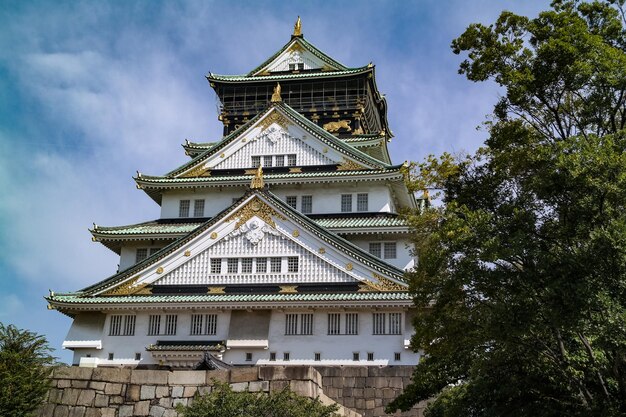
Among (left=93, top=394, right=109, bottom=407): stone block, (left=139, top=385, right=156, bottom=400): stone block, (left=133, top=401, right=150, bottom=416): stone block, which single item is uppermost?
(left=139, top=385, right=156, bottom=400): stone block

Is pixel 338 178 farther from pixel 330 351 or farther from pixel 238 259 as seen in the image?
pixel 330 351

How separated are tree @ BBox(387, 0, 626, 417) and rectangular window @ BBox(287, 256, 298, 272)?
1350 centimetres

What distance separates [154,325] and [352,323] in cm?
878

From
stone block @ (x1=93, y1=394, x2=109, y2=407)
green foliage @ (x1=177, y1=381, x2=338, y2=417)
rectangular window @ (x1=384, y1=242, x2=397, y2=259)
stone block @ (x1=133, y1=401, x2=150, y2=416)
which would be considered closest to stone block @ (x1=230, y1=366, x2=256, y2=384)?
green foliage @ (x1=177, y1=381, x2=338, y2=417)

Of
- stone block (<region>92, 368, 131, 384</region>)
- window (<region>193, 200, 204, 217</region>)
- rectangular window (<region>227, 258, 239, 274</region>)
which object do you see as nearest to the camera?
stone block (<region>92, 368, 131, 384</region>)

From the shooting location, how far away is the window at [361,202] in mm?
37406

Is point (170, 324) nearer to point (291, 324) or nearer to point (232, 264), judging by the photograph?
point (232, 264)

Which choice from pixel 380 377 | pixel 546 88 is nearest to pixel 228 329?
pixel 380 377

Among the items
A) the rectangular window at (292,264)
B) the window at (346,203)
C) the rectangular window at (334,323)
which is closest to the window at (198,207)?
the window at (346,203)

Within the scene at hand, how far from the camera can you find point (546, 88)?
1778 cm

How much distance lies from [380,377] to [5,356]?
1542cm

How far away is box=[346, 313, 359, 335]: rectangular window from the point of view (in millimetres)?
31422

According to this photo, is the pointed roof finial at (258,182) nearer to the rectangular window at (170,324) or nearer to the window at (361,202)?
the window at (361,202)

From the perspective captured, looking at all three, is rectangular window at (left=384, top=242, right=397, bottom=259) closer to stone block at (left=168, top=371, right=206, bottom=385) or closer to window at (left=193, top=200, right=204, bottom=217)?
window at (left=193, top=200, right=204, bottom=217)
